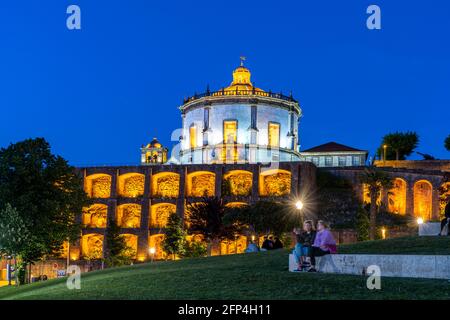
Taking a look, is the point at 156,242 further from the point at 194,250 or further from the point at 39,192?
the point at 39,192

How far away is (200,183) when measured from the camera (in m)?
69.3

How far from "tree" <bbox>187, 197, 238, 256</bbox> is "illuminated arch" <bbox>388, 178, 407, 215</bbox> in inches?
886

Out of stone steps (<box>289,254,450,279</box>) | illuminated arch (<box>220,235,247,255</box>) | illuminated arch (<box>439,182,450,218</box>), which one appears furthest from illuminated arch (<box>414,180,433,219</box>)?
stone steps (<box>289,254,450,279</box>)

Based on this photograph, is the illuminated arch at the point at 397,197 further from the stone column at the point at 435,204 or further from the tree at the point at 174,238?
the tree at the point at 174,238

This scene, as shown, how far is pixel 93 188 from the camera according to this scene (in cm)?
7112

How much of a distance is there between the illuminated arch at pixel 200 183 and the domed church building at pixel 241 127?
8431 mm

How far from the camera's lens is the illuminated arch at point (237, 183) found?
67375 mm

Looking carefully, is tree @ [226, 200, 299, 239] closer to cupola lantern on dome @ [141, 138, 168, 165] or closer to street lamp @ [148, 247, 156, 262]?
street lamp @ [148, 247, 156, 262]

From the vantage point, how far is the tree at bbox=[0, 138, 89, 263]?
38656 mm

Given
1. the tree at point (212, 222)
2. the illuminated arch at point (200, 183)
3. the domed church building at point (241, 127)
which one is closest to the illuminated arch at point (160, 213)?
the illuminated arch at point (200, 183)

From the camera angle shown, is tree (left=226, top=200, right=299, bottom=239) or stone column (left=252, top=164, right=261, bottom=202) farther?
stone column (left=252, top=164, right=261, bottom=202)

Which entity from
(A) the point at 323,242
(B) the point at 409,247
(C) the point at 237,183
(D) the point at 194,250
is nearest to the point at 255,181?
(C) the point at 237,183

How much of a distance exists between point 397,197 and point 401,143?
2429 centimetres
